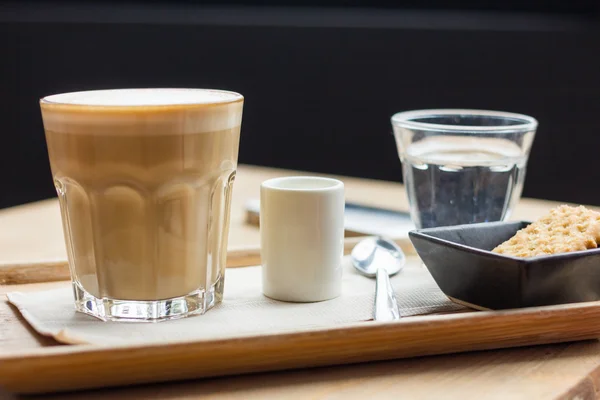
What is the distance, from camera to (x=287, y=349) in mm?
635

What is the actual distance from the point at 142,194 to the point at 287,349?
209 mm

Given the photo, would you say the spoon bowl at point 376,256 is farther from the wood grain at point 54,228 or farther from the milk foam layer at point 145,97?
the milk foam layer at point 145,97

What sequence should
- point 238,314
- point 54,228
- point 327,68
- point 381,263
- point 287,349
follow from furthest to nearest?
1. point 327,68
2. point 54,228
3. point 381,263
4. point 238,314
5. point 287,349

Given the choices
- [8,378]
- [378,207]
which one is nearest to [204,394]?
[8,378]

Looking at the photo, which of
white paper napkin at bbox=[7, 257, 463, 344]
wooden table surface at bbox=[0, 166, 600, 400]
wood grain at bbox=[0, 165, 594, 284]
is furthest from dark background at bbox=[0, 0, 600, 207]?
wooden table surface at bbox=[0, 166, 600, 400]

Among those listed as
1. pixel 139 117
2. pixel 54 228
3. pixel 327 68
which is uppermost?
pixel 139 117

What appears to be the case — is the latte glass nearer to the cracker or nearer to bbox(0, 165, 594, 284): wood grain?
bbox(0, 165, 594, 284): wood grain

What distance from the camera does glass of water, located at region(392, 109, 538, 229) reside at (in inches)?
40.4

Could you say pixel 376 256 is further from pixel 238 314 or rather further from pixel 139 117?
pixel 139 117

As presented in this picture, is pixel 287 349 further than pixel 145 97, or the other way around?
pixel 145 97

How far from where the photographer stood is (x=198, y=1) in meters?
2.33

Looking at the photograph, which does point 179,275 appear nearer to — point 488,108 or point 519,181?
point 519,181

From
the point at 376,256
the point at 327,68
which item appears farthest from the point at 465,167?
the point at 327,68

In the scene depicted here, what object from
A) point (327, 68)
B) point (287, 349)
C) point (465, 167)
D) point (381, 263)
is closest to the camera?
point (287, 349)
